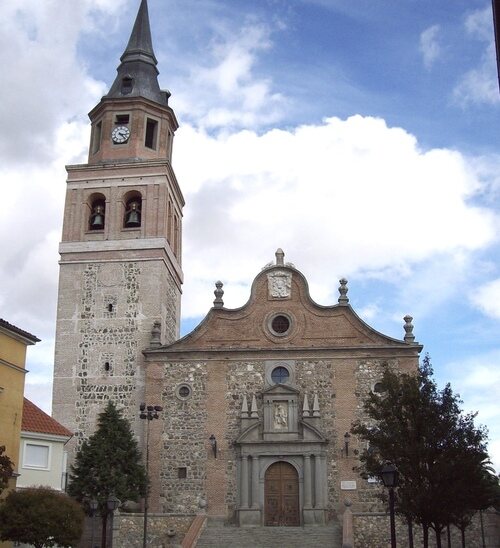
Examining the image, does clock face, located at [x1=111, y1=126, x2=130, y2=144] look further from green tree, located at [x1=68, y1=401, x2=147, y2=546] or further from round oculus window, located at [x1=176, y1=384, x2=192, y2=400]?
green tree, located at [x1=68, y1=401, x2=147, y2=546]

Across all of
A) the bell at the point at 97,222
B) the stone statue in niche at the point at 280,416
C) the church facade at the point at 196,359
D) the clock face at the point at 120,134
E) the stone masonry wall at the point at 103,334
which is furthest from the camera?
A: the clock face at the point at 120,134

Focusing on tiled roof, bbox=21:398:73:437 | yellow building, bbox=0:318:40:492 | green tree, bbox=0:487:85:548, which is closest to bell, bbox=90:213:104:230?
tiled roof, bbox=21:398:73:437

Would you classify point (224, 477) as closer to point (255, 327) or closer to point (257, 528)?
point (257, 528)

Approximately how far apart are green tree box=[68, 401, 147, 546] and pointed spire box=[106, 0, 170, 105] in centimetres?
1550

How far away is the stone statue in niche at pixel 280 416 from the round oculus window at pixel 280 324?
A: 10.7 ft

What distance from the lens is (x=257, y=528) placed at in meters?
30.3

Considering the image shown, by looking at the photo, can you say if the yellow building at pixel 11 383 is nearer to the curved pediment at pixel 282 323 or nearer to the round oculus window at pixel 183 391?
the round oculus window at pixel 183 391

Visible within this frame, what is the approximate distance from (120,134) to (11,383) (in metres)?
16.9

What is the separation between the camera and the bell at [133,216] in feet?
120

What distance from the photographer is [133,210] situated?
1449 inches

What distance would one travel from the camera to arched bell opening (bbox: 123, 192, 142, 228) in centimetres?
3666

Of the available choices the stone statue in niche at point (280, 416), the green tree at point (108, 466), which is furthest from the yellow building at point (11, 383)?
the stone statue in niche at point (280, 416)

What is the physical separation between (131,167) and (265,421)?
1345 centimetres

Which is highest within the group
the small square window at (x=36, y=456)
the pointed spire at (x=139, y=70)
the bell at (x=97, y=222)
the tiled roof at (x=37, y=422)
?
the pointed spire at (x=139, y=70)
